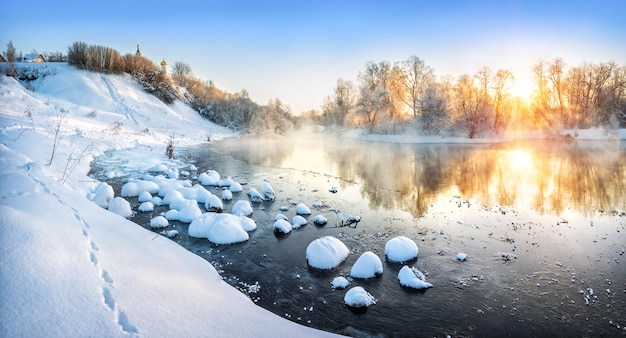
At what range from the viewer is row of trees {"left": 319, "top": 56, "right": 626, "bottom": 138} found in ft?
125

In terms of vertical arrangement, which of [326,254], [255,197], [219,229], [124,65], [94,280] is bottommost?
[326,254]

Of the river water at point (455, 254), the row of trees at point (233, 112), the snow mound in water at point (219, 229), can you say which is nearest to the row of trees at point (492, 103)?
the row of trees at point (233, 112)

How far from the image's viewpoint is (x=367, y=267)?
5.73 m

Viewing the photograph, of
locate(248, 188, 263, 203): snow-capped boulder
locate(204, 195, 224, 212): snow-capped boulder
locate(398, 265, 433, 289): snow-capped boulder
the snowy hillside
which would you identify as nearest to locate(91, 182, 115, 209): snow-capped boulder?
locate(204, 195, 224, 212): snow-capped boulder

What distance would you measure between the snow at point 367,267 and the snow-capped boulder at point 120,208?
235 inches

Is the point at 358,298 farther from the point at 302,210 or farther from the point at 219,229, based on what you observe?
the point at 302,210

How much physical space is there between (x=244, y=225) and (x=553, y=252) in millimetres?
6838

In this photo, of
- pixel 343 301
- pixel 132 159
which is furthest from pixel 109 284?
pixel 132 159

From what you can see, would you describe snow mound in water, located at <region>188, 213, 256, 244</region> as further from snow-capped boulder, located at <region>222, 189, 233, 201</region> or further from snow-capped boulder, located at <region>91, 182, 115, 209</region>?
snow-capped boulder, located at <region>91, 182, 115, 209</region>

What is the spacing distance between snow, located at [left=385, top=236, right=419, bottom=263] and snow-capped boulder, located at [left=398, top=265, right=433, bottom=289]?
1.80ft

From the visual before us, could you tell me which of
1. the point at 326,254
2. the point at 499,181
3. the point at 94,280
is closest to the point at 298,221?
the point at 326,254

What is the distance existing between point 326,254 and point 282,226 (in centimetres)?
194

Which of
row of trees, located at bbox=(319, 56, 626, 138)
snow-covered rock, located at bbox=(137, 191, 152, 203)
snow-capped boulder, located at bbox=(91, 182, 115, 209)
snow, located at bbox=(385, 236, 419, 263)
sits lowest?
snow, located at bbox=(385, 236, 419, 263)

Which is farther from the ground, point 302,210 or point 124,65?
point 124,65
